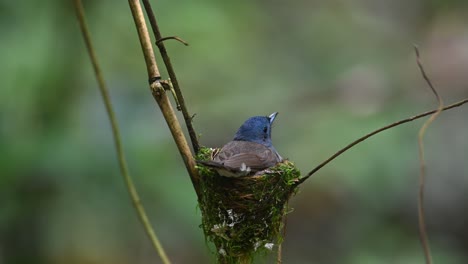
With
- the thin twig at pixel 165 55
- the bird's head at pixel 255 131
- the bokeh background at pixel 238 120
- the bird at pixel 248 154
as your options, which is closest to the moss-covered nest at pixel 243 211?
the bird at pixel 248 154

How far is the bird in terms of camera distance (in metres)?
3.36

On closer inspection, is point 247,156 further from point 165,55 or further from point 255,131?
point 165,55

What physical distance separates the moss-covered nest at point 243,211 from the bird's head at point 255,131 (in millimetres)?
822

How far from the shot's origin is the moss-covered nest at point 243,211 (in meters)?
3.17

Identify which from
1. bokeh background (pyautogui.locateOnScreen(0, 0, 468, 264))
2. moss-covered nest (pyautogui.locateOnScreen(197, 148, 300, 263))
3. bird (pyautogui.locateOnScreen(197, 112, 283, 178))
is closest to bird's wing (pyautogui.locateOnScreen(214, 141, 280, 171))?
bird (pyautogui.locateOnScreen(197, 112, 283, 178))

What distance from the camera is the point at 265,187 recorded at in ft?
11.4

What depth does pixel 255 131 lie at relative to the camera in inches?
172

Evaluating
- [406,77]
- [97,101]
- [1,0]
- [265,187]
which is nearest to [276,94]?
[406,77]

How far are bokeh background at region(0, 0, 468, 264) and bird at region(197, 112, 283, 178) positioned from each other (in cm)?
31

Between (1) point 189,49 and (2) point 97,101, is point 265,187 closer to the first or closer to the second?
(2) point 97,101

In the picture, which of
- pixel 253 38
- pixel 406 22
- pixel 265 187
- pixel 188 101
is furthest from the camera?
pixel 406 22

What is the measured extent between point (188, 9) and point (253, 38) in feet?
8.33

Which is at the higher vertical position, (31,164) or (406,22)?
(31,164)

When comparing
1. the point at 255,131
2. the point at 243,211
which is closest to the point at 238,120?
the point at 255,131
